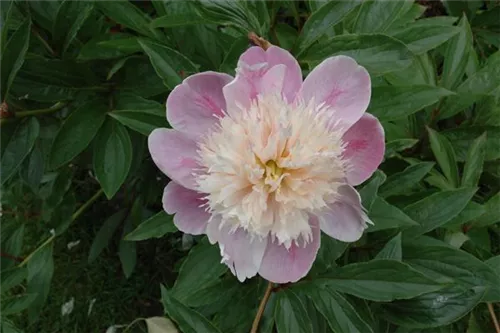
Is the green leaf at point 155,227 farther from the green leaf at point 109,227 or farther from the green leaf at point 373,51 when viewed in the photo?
the green leaf at point 109,227

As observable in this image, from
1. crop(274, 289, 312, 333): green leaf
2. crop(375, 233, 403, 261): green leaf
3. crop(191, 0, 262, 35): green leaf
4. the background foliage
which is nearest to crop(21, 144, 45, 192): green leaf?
the background foliage

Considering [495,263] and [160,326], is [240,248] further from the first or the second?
[495,263]

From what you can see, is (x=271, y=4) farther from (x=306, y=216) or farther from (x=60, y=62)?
(x=306, y=216)

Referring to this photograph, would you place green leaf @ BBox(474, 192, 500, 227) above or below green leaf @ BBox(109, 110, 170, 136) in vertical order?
below

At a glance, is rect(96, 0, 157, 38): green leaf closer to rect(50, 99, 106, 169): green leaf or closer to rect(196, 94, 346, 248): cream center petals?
rect(50, 99, 106, 169): green leaf

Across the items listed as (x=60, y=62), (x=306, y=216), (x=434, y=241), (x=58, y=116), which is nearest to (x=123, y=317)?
(x=58, y=116)

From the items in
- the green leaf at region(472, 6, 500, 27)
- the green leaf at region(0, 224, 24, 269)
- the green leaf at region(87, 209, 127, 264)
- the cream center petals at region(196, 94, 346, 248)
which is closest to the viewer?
the cream center petals at region(196, 94, 346, 248)
